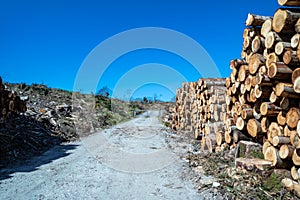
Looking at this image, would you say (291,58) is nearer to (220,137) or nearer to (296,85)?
(296,85)

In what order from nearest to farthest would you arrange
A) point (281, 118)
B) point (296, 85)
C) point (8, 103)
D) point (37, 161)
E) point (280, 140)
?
point (296, 85) < point (280, 140) < point (281, 118) < point (37, 161) < point (8, 103)

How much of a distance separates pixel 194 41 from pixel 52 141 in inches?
303

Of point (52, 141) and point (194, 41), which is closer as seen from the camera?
point (52, 141)

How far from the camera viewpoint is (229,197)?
3.81 meters

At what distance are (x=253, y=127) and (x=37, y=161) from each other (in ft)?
19.1

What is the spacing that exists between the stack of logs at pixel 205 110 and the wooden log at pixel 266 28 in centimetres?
310

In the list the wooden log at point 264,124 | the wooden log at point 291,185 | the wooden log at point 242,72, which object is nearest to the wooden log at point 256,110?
the wooden log at point 264,124

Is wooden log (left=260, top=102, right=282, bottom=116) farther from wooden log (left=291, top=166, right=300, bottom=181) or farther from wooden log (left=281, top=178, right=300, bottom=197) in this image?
wooden log (left=281, top=178, right=300, bottom=197)

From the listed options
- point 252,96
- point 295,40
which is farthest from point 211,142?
point 295,40

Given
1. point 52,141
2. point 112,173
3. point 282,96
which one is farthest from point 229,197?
point 52,141

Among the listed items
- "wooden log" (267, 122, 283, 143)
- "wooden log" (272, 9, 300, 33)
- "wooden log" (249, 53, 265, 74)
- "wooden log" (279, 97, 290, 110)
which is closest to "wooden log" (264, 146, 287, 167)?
"wooden log" (267, 122, 283, 143)

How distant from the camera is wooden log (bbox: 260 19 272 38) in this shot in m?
4.82

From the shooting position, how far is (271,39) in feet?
15.4

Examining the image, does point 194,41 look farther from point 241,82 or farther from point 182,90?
point 241,82
